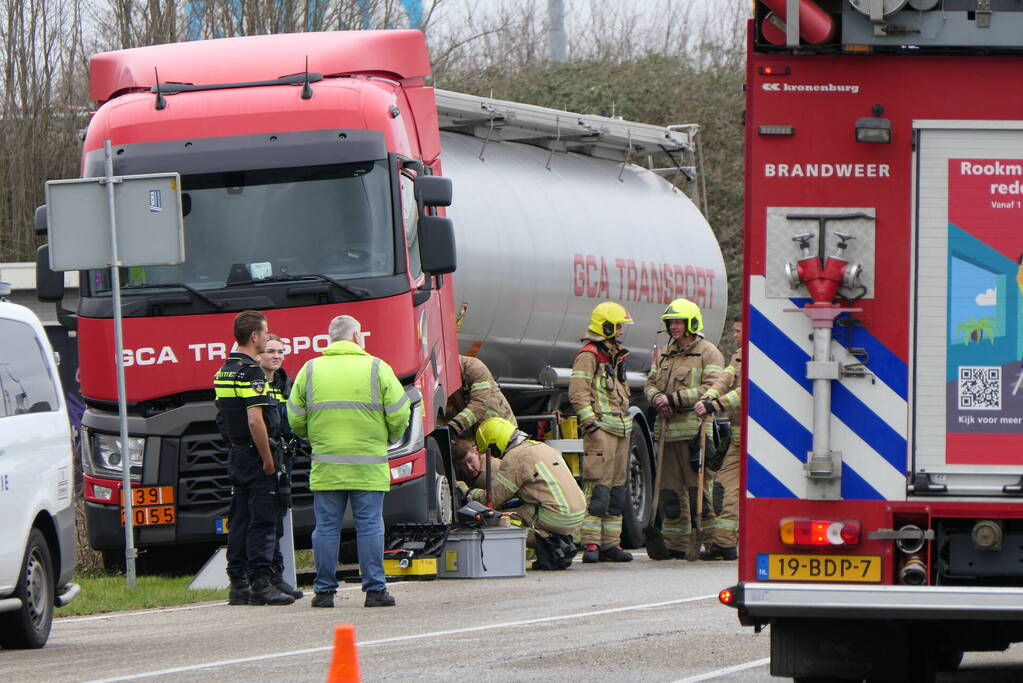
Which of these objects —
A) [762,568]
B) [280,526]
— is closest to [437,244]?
[280,526]

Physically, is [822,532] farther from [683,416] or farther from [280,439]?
[683,416]

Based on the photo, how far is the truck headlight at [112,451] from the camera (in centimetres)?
1454

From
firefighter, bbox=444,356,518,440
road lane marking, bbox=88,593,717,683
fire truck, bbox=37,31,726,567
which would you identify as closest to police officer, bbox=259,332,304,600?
fire truck, bbox=37,31,726,567

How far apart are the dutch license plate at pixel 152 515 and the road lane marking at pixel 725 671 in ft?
19.6

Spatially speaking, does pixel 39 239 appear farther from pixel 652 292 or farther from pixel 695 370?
pixel 695 370

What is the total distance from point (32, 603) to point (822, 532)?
5450 mm

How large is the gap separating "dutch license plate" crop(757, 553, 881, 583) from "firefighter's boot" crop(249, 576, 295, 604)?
6291mm

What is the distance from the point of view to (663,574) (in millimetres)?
15305

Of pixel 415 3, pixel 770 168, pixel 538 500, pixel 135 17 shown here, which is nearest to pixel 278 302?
pixel 538 500

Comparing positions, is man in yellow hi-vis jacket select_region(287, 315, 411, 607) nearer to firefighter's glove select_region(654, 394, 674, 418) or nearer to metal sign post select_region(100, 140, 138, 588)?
metal sign post select_region(100, 140, 138, 588)

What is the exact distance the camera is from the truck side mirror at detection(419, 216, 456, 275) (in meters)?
14.4

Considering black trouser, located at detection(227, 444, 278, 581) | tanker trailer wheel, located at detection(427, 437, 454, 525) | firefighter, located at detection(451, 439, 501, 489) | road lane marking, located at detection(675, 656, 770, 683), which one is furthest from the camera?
firefighter, located at detection(451, 439, 501, 489)

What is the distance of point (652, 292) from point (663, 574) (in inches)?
230

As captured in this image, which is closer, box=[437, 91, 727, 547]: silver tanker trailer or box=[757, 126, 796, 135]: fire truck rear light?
box=[757, 126, 796, 135]: fire truck rear light
